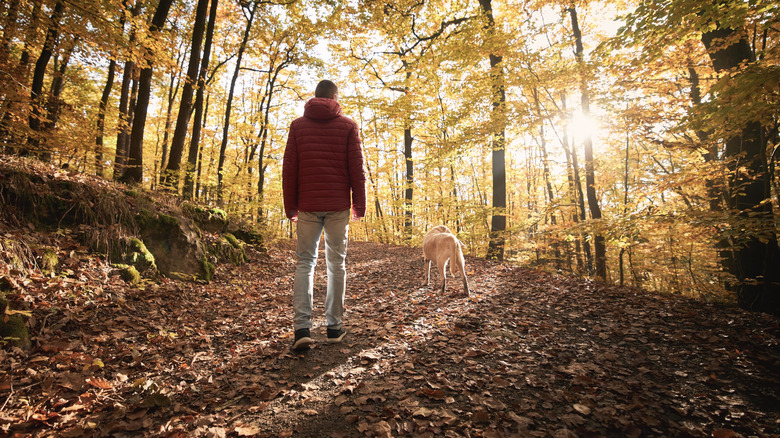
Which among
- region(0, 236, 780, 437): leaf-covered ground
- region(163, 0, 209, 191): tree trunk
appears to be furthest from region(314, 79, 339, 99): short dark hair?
region(163, 0, 209, 191): tree trunk

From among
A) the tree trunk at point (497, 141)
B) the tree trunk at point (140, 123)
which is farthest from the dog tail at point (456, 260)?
the tree trunk at point (140, 123)

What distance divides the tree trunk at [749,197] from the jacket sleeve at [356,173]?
213 inches

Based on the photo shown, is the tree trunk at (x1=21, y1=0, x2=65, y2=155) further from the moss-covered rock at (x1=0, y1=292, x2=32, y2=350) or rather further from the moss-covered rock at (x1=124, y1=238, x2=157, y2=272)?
the moss-covered rock at (x1=0, y1=292, x2=32, y2=350)

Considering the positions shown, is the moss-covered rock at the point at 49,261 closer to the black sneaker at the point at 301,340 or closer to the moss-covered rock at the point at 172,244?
the moss-covered rock at the point at 172,244

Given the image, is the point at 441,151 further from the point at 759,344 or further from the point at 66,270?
the point at 66,270

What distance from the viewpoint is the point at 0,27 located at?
638 centimetres

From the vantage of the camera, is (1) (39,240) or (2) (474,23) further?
(2) (474,23)

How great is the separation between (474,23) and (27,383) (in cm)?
1100

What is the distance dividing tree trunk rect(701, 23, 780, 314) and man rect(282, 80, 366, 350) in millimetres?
5623

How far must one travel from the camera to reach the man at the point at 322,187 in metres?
3.27

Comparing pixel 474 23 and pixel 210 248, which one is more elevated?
pixel 474 23

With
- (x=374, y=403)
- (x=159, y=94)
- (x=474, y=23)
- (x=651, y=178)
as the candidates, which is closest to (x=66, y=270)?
(x=374, y=403)

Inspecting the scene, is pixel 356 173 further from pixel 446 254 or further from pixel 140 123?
pixel 140 123

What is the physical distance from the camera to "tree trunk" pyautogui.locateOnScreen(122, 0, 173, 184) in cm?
717
